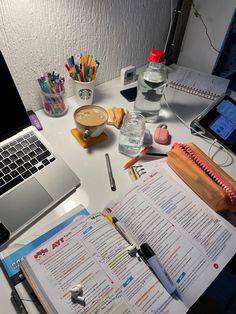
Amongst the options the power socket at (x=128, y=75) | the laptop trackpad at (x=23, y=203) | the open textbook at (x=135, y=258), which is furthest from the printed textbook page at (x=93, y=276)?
the power socket at (x=128, y=75)

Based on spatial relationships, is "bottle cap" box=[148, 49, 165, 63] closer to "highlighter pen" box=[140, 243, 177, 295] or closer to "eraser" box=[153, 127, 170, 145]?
"eraser" box=[153, 127, 170, 145]

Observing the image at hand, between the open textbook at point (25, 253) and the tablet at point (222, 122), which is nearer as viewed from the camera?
the open textbook at point (25, 253)

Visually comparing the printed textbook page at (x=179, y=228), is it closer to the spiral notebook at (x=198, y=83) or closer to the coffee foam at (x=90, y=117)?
the coffee foam at (x=90, y=117)

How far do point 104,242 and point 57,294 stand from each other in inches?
4.9

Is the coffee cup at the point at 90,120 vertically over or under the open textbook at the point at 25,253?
over

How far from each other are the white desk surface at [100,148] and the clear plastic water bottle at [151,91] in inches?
1.5

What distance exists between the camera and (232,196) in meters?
0.63

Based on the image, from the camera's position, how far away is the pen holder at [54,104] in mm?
830

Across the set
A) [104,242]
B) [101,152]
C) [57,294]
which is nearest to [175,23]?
[101,152]

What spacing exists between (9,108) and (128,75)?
0.53 metres

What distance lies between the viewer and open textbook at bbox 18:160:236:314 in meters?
0.48

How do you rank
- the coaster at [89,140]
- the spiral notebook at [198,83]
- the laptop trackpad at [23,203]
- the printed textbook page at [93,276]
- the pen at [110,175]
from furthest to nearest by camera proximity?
1. the spiral notebook at [198,83]
2. the coaster at [89,140]
3. the pen at [110,175]
4. the laptop trackpad at [23,203]
5. the printed textbook page at [93,276]

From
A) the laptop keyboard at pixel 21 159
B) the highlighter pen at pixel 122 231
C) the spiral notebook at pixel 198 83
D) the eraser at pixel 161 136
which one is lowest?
the spiral notebook at pixel 198 83

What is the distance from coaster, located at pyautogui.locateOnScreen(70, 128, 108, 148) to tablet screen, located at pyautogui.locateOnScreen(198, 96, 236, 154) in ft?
0.97
